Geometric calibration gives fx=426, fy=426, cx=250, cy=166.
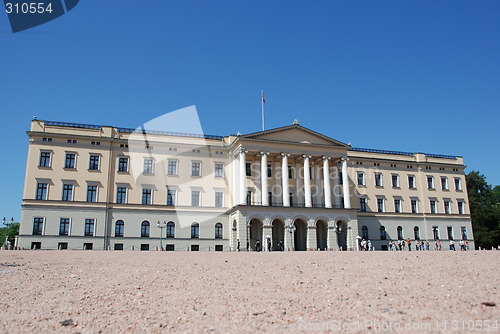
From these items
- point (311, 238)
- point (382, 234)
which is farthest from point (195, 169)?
point (382, 234)

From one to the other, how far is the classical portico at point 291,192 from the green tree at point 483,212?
2571cm

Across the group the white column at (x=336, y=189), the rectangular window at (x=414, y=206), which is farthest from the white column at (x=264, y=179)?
the rectangular window at (x=414, y=206)

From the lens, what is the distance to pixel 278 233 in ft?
164

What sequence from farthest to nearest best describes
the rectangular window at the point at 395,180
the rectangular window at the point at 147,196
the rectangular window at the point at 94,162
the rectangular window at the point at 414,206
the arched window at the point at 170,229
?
the rectangular window at the point at 414,206 → the rectangular window at the point at 395,180 → the rectangular window at the point at 147,196 → the arched window at the point at 170,229 → the rectangular window at the point at 94,162

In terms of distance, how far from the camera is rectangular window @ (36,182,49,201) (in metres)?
44.3

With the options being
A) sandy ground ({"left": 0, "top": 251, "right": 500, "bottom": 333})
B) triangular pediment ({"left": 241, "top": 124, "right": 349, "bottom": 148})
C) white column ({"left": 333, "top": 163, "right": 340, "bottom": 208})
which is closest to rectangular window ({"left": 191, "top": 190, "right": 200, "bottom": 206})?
triangular pediment ({"left": 241, "top": 124, "right": 349, "bottom": 148})

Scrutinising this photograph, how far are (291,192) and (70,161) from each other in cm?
2521

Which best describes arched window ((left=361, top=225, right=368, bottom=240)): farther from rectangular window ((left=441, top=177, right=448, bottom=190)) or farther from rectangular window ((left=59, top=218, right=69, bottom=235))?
rectangular window ((left=59, top=218, right=69, bottom=235))

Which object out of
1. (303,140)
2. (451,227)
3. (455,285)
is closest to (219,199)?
(303,140)

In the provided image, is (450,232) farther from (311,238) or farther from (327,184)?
(311,238)

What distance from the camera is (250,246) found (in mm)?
47750

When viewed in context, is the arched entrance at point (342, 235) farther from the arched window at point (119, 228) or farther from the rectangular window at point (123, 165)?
the rectangular window at point (123, 165)

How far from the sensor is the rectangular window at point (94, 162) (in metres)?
46.5

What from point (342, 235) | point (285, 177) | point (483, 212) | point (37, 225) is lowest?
point (342, 235)
